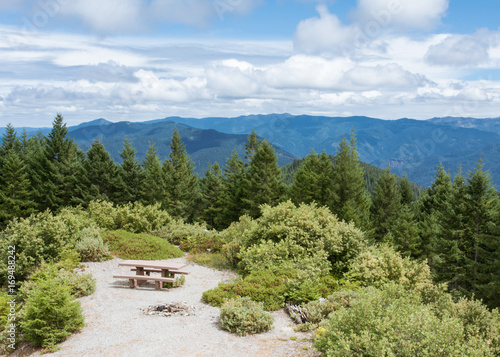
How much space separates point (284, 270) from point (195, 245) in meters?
8.09

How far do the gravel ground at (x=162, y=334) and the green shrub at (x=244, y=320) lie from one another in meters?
0.16

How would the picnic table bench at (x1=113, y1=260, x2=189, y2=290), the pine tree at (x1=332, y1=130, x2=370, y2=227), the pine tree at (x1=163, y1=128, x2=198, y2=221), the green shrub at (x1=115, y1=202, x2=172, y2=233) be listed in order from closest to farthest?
the picnic table bench at (x1=113, y1=260, x2=189, y2=290)
the green shrub at (x1=115, y1=202, x2=172, y2=233)
the pine tree at (x1=332, y1=130, x2=370, y2=227)
the pine tree at (x1=163, y1=128, x2=198, y2=221)

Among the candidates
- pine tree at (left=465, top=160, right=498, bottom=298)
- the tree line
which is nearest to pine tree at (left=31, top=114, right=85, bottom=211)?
the tree line

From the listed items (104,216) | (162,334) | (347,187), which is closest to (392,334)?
(162,334)

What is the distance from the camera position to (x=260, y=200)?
36500mm

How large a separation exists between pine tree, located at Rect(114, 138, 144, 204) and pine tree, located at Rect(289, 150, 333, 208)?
57.1 feet

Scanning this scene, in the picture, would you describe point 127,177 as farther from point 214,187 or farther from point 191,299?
point 191,299

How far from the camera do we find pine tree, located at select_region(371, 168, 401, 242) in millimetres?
40031

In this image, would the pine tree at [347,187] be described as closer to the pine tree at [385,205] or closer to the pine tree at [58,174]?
the pine tree at [385,205]

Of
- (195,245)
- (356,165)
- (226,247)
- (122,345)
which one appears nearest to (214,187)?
(356,165)

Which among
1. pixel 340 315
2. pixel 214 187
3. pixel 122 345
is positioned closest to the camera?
pixel 340 315

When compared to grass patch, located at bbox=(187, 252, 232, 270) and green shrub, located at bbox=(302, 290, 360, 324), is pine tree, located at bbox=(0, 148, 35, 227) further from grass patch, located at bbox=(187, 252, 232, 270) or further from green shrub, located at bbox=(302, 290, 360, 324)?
green shrub, located at bbox=(302, 290, 360, 324)

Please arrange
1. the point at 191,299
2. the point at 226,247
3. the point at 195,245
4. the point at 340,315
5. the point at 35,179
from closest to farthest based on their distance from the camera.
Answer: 1. the point at 340,315
2. the point at 191,299
3. the point at 226,247
4. the point at 195,245
5. the point at 35,179

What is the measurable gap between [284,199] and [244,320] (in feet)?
93.0
